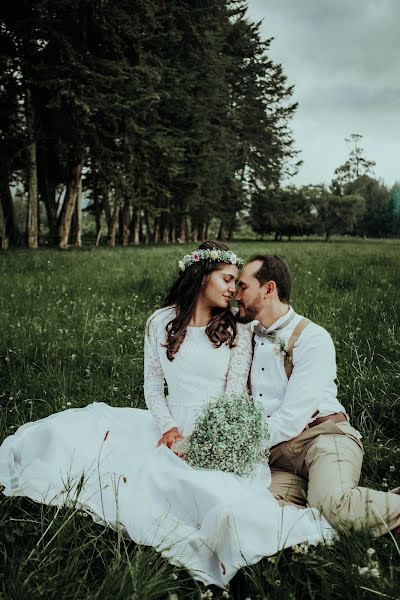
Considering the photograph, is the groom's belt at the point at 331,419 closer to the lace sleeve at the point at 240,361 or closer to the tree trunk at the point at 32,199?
the lace sleeve at the point at 240,361

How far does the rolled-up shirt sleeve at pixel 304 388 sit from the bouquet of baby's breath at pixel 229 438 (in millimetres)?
336

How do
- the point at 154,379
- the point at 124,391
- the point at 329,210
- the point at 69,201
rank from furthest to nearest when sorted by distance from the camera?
1. the point at 329,210
2. the point at 69,201
3. the point at 124,391
4. the point at 154,379

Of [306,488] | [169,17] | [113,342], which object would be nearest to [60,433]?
[306,488]

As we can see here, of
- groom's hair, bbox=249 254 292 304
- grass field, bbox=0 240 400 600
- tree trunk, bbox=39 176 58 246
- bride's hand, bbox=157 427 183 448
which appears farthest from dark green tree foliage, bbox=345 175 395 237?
bride's hand, bbox=157 427 183 448

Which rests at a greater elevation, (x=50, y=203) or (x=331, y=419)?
(x=50, y=203)

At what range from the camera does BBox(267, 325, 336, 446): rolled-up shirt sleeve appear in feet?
11.3

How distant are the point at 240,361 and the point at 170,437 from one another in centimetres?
79

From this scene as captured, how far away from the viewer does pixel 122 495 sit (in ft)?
9.87

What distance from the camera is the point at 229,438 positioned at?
3006 mm

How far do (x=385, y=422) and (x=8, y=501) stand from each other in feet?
10.4

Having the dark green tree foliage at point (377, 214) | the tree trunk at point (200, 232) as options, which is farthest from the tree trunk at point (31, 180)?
the dark green tree foliage at point (377, 214)

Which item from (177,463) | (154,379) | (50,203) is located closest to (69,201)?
(50,203)

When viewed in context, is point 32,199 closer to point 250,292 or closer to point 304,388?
point 250,292

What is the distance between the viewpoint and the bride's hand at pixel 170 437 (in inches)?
141
